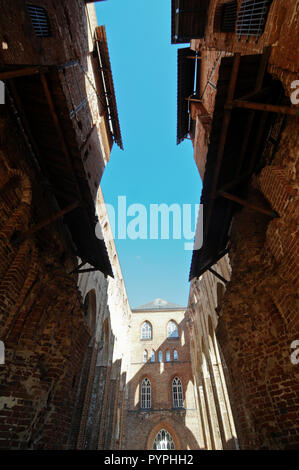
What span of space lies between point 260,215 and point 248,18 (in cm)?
432

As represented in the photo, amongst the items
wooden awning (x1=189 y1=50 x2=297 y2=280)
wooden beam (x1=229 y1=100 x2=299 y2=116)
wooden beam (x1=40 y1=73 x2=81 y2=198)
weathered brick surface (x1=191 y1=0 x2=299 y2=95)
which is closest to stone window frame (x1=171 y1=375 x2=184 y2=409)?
wooden awning (x1=189 y1=50 x2=297 y2=280)

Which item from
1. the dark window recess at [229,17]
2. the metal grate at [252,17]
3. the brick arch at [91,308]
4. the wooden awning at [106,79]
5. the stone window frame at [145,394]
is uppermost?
the wooden awning at [106,79]

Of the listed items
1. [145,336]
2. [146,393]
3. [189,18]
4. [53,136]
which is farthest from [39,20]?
[145,336]

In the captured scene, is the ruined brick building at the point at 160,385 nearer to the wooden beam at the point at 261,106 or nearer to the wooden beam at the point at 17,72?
the wooden beam at the point at 261,106

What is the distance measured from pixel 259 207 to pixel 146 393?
22.7 meters

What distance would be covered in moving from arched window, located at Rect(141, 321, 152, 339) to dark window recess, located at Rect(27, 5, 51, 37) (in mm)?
25336

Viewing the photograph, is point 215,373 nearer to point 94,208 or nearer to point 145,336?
point 94,208

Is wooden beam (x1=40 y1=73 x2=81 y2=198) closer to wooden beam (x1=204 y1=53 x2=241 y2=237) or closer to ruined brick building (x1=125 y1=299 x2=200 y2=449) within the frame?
wooden beam (x1=204 y1=53 x2=241 y2=237)

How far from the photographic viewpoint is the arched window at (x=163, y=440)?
61.7 feet

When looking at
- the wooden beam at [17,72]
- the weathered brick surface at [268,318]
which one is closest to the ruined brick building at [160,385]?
the weathered brick surface at [268,318]

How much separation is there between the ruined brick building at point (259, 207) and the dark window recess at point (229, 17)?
0.13ft

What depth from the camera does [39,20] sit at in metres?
6.26

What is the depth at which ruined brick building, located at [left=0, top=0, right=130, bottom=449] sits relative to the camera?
412 cm

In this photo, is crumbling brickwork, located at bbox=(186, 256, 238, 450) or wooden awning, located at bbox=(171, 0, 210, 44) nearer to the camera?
wooden awning, located at bbox=(171, 0, 210, 44)
